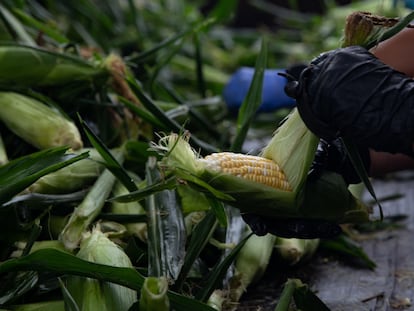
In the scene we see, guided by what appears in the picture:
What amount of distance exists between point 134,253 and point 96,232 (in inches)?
2.3

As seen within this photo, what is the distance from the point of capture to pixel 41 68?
4.10 ft

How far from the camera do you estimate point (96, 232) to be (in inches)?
37.4

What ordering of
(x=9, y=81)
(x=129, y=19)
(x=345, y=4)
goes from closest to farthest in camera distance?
(x=9, y=81), (x=129, y=19), (x=345, y=4)

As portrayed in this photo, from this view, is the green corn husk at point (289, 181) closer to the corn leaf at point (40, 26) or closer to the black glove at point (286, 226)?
the black glove at point (286, 226)

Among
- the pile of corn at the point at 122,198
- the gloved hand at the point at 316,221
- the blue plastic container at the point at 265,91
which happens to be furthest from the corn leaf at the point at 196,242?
the blue plastic container at the point at 265,91

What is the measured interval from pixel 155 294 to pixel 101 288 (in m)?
0.16

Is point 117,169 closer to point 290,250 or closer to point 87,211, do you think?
point 87,211

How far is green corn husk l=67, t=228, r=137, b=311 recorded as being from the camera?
2.79 feet

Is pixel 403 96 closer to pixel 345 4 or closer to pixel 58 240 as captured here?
pixel 58 240

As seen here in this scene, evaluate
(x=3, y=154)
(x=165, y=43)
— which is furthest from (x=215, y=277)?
(x=165, y=43)

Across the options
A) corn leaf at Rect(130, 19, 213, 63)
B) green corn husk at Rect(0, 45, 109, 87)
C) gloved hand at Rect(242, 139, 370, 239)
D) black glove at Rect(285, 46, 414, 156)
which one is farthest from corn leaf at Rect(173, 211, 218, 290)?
corn leaf at Rect(130, 19, 213, 63)

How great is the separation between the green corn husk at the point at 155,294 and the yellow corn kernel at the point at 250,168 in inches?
5.5

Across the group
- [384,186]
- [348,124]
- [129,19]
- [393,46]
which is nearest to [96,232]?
[348,124]

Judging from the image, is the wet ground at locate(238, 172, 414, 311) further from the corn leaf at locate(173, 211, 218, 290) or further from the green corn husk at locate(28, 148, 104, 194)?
the green corn husk at locate(28, 148, 104, 194)
